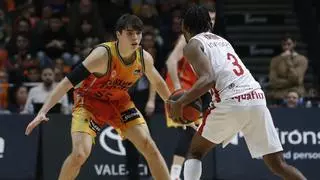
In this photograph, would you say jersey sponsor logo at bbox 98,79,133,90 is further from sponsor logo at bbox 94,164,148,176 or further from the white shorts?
sponsor logo at bbox 94,164,148,176

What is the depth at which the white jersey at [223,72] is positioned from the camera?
246 inches

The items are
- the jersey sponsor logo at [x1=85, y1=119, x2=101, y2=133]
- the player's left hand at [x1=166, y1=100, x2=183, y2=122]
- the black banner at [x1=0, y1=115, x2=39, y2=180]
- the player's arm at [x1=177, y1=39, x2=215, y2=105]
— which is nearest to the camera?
the player's arm at [x1=177, y1=39, x2=215, y2=105]

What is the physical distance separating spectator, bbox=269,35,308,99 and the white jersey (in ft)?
17.7

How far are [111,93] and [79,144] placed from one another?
0.63 m

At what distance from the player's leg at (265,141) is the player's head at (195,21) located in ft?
2.62

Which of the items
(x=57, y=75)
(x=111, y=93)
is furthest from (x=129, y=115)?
(x=57, y=75)

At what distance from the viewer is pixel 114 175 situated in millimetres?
10445

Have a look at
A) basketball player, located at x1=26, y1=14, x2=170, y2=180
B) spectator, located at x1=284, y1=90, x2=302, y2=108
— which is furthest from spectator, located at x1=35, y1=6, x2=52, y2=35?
basketball player, located at x1=26, y1=14, x2=170, y2=180

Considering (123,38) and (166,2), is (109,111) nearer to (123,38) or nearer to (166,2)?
(123,38)

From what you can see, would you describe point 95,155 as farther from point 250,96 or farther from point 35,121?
point 250,96

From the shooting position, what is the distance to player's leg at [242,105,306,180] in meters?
6.24

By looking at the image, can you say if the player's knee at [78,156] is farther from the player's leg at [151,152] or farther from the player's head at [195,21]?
the player's head at [195,21]

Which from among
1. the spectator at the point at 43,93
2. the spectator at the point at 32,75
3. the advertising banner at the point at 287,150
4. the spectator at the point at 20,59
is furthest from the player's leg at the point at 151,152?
the spectator at the point at 20,59

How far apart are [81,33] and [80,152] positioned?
6643 millimetres
